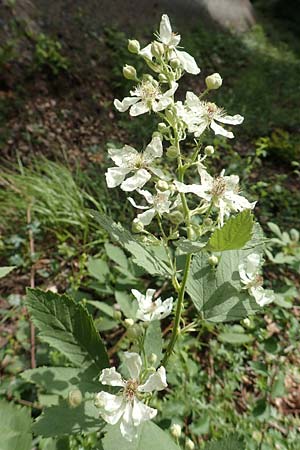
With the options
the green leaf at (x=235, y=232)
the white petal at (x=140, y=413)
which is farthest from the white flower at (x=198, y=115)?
the white petal at (x=140, y=413)

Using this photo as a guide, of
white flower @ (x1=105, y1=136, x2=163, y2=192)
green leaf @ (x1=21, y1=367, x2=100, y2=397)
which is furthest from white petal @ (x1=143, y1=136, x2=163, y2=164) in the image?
green leaf @ (x1=21, y1=367, x2=100, y2=397)

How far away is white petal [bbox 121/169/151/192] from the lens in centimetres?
98

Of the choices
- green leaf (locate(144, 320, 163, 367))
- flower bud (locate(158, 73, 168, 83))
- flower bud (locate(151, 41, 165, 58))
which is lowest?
green leaf (locate(144, 320, 163, 367))

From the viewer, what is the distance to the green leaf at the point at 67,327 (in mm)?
936

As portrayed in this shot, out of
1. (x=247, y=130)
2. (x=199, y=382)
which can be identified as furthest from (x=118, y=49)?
(x=199, y=382)

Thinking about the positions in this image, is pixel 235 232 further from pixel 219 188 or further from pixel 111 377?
pixel 111 377

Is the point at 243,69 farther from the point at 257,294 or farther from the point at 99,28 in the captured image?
the point at 257,294

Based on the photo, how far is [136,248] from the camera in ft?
2.92

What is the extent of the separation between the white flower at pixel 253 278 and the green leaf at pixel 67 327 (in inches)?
14.0

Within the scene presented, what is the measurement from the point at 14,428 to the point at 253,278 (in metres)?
0.61

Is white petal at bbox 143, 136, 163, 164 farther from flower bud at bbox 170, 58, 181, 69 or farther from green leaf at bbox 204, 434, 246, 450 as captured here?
green leaf at bbox 204, 434, 246, 450

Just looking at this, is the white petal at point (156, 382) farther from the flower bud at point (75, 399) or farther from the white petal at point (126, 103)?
the white petal at point (126, 103)

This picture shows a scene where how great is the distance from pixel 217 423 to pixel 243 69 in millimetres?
4881

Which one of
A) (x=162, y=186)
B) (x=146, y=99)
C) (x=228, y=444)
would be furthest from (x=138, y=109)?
(x=228, y=444)
